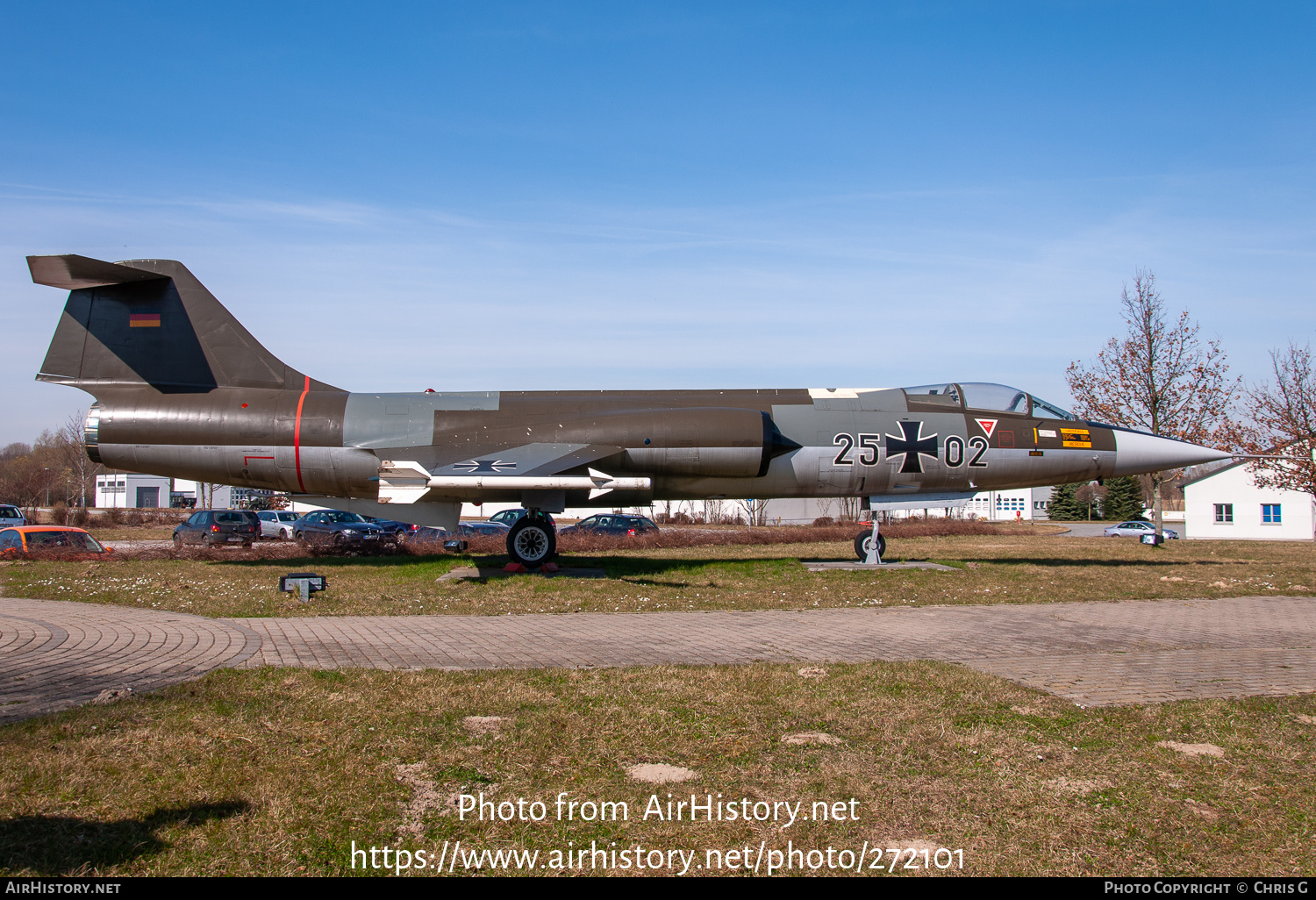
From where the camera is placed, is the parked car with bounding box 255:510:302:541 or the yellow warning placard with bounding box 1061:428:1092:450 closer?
the yellow warning placard with bounding box 1061:428:1092:450

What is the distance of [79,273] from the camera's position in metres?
15.0

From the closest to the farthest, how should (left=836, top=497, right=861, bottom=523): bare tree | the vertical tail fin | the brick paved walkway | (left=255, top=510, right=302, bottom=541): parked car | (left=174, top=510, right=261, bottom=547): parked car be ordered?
the brick paved walkway, the vertical tail fin, (left=174, top=510, right=261, bottom=547): parked car, (left=255, top=510, right=302, bottom=541): parked car, (left=836, top=497, right=861, bottom=523): bare tree

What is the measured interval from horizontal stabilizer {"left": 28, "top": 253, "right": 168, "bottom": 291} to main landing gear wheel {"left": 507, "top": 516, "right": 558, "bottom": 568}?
835 cm

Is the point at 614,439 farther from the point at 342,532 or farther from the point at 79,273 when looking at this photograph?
the point at 342,532

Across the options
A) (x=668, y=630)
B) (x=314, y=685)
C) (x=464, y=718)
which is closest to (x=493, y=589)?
(x=668, y=630)

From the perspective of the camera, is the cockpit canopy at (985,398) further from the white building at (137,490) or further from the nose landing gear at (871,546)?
the white building at (137,490)

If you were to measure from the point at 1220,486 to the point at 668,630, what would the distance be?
45685mm

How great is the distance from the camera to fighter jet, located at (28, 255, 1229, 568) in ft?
51.3

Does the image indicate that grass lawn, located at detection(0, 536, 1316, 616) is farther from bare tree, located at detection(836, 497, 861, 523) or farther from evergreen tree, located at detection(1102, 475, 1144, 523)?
evergreen tree, located at detection(1102, 475, 1144, 523)

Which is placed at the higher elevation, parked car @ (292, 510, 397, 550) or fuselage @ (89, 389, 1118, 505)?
fuselage @ (89, 389, 1118, 505)

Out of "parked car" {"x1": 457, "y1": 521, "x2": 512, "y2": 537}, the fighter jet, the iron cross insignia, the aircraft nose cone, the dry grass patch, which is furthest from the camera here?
"parked car" {"x1": 457, "y1": 521, "x2": 512, "y2": 537}

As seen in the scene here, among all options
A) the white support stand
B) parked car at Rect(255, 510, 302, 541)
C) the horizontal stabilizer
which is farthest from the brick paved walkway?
parked car at Rect(255, 510, 302, 541)
